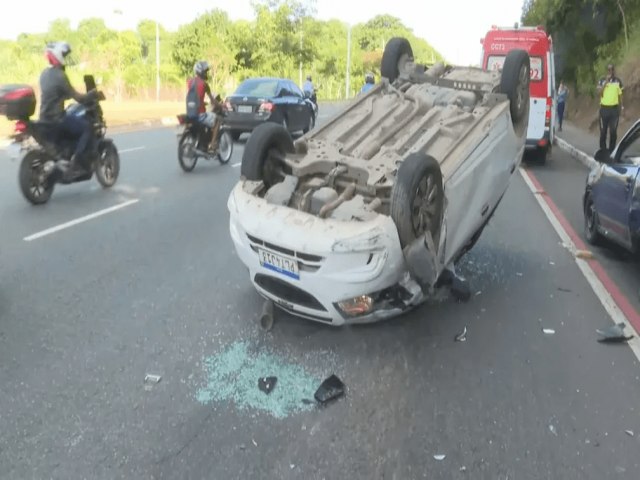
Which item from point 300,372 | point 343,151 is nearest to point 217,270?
point 343,151

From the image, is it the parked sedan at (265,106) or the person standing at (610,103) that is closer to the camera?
the person standing at (610,103)

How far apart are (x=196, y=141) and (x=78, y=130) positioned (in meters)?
3.42

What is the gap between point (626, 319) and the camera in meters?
5.53

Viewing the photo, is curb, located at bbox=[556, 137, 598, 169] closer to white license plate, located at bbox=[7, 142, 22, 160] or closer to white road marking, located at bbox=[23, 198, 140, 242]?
white road marking, located at bbox=[23, 198, 140, 242]

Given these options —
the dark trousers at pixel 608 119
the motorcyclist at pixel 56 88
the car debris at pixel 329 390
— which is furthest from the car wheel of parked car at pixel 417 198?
the dark trousers at pixel 608 119

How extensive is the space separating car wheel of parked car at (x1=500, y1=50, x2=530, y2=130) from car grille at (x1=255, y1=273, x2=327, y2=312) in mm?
2725

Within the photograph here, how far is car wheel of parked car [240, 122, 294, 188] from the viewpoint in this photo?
5.34 meters

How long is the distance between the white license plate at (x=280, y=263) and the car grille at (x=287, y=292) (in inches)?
3.9

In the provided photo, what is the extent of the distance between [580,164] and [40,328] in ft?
45.3

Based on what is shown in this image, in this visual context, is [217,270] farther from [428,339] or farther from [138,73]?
[138,73]

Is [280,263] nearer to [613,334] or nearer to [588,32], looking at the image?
[613,334]

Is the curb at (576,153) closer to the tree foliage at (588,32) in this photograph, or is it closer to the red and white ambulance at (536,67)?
the red and white ambulance at (536,67)

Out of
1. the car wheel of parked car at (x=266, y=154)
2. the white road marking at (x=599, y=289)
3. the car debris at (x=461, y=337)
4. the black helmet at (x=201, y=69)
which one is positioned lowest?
the white road marking at (x=599, y=289)

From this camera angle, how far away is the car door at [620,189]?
6.41m
